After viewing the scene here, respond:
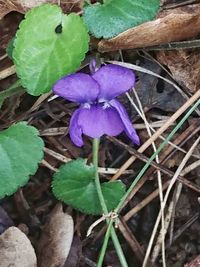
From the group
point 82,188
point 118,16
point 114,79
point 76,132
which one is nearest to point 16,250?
point 82,188

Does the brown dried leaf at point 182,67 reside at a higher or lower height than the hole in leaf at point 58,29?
lower

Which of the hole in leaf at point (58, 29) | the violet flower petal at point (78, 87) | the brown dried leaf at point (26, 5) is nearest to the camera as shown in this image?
the violet flower petal at point (78, 87)

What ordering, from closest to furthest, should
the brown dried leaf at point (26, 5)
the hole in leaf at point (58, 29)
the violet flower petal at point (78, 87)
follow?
the violet flower petal at point (78, 87)
the hole in leaf at point (58, 29)
the brown dried leaf at point (26, 5)

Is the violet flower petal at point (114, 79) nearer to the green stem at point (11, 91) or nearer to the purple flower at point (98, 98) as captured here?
the purple flower at point (98, 98)

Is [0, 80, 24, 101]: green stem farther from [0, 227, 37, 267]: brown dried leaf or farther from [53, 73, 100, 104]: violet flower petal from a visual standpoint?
[0, 227, 37, 267]: brown dried leaf

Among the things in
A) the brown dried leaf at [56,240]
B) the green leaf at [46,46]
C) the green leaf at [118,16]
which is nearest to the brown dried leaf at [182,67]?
the green leaf at [118,16]

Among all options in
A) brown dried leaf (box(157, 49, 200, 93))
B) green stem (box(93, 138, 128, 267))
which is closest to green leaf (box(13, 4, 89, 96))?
green stem (box(93, 138, 128, 267))

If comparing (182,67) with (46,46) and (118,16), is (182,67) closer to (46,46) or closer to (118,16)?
(118,16)
